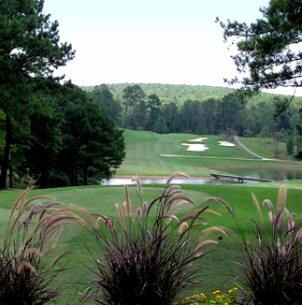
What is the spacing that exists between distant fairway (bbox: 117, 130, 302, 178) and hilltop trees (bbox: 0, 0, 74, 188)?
34240mm

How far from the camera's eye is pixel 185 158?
80438 mm

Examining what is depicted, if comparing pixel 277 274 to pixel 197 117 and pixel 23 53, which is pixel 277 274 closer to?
pixel 23 53

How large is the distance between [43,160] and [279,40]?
33746 mm

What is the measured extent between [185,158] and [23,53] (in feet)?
197

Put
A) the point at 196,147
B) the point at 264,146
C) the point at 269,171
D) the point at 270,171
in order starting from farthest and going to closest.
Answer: the point at 264,146
the point at 196,147
the point at 269,171
the point at 270,171

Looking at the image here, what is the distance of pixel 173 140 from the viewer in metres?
104

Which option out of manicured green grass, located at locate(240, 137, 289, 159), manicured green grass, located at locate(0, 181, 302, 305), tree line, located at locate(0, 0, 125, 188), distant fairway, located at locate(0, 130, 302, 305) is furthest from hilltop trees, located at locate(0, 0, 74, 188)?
manicured green grass, located at locate(240, 137, 289, 159)

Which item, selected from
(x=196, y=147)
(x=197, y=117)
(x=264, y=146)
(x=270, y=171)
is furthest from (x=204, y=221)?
(x=197, y=117)

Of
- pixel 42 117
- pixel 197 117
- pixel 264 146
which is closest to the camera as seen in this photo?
pixel 42 117

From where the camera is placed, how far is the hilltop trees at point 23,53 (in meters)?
20.6

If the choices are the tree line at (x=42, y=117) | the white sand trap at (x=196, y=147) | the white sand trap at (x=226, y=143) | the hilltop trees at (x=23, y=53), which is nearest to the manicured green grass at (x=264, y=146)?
the white sand trap at (x=226, y=143)

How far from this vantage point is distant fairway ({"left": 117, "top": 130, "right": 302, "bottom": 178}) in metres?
65.6

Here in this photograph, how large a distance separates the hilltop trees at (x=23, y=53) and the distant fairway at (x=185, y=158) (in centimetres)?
3424

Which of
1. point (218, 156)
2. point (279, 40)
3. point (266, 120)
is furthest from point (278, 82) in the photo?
point (266, 120)
